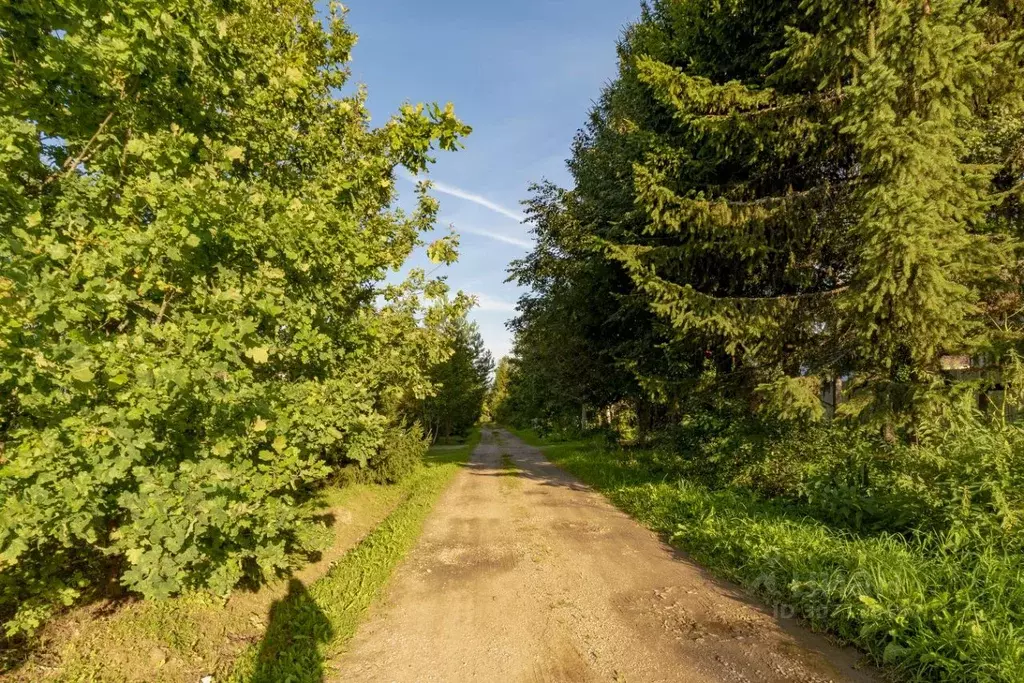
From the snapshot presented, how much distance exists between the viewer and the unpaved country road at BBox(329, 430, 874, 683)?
421 centimetres

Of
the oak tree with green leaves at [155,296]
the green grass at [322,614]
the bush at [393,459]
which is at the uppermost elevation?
the oak tree with green leaves at [155,296]

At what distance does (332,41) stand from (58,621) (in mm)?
8941

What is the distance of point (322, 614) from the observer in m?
5.41

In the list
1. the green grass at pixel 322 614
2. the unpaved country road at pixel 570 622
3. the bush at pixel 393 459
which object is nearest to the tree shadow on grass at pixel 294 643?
the green grass at pixel 322 614

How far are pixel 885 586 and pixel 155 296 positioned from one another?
738 centimetres

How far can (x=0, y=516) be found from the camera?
10.5 ft

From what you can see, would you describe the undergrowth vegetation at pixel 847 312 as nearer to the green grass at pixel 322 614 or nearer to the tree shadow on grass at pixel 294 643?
the green grass at pixel 322 614

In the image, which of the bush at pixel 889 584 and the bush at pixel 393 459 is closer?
the bush at pixel 889 584

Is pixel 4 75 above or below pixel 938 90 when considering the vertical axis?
below

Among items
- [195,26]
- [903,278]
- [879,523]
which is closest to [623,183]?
[903,278]

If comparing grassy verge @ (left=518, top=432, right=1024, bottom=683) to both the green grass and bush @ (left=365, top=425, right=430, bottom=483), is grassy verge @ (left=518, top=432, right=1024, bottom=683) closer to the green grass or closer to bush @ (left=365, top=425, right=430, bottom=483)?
the green grass

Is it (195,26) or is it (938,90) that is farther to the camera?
(938,90)

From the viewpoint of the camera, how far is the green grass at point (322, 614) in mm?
4367

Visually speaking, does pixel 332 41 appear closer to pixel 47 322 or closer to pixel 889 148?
pixel 47 322
